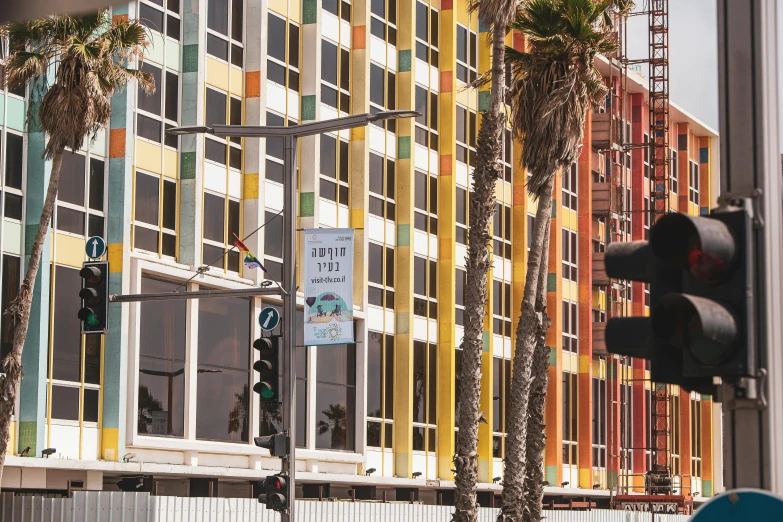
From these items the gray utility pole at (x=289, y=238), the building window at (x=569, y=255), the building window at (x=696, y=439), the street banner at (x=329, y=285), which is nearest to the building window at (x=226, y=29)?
the gray utility pole at (x=289, y=238)

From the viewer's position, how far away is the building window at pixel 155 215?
106 ft

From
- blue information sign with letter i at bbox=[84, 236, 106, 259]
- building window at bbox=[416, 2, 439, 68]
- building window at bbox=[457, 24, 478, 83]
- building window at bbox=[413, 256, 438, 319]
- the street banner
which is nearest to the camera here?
the street banner

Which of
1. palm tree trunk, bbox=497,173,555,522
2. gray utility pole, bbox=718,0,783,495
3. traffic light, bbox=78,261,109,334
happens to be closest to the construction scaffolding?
palm tree trunk, bbox=497,173,555,522

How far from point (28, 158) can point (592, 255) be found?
34.3 metres

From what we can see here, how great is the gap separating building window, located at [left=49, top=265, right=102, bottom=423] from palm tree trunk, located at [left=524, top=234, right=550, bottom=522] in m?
10.8

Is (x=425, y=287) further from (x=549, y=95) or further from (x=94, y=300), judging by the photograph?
(x=94, y=300)

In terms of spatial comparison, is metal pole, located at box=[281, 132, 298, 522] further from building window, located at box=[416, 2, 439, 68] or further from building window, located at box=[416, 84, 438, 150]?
building window, located at box=[416, 2, 439, 68]

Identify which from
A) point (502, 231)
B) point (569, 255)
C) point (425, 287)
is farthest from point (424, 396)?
point (569, 255)

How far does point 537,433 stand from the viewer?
3428 centimetres

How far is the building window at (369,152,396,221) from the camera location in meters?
42.1

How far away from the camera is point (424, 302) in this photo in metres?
44.6

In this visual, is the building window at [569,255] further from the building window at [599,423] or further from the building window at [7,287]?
the building window at [7,287]

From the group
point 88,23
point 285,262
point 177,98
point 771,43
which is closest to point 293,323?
point 285,262

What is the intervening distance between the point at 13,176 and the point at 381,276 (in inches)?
609
